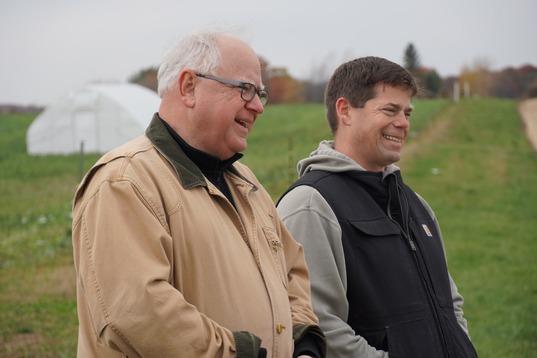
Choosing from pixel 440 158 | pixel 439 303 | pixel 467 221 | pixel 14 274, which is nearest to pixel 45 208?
pixel 14 274

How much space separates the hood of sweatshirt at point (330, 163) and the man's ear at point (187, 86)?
107 centimetres

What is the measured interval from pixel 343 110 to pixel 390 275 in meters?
0.83

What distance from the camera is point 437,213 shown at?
15062 millimetres

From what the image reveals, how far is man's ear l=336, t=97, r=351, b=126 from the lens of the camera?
11.4ft

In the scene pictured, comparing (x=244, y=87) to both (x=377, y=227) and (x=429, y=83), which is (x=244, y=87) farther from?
(x=429, y=83)

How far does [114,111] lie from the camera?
22953 mm

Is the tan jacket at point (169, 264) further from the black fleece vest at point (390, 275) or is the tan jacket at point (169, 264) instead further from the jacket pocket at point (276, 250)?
the black fleece vest at point (390, 275)

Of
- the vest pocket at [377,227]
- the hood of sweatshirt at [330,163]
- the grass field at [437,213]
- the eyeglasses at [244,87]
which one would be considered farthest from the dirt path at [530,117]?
the eyeglasses at [244,87]

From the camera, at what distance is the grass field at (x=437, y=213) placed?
7211mm

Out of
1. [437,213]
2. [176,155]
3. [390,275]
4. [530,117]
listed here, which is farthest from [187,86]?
[530,117]

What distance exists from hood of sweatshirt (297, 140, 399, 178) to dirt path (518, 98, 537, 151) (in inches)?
911

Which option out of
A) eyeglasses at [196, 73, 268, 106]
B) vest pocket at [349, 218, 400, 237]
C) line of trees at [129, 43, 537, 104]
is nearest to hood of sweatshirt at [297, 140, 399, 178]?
vest pocket at [349, 218, 400, 237]

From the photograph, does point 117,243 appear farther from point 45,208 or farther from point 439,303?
point 45,208

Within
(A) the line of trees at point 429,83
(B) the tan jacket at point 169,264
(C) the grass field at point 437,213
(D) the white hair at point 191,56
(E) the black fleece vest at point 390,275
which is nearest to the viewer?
(B) the tan jacket at point 169,264
